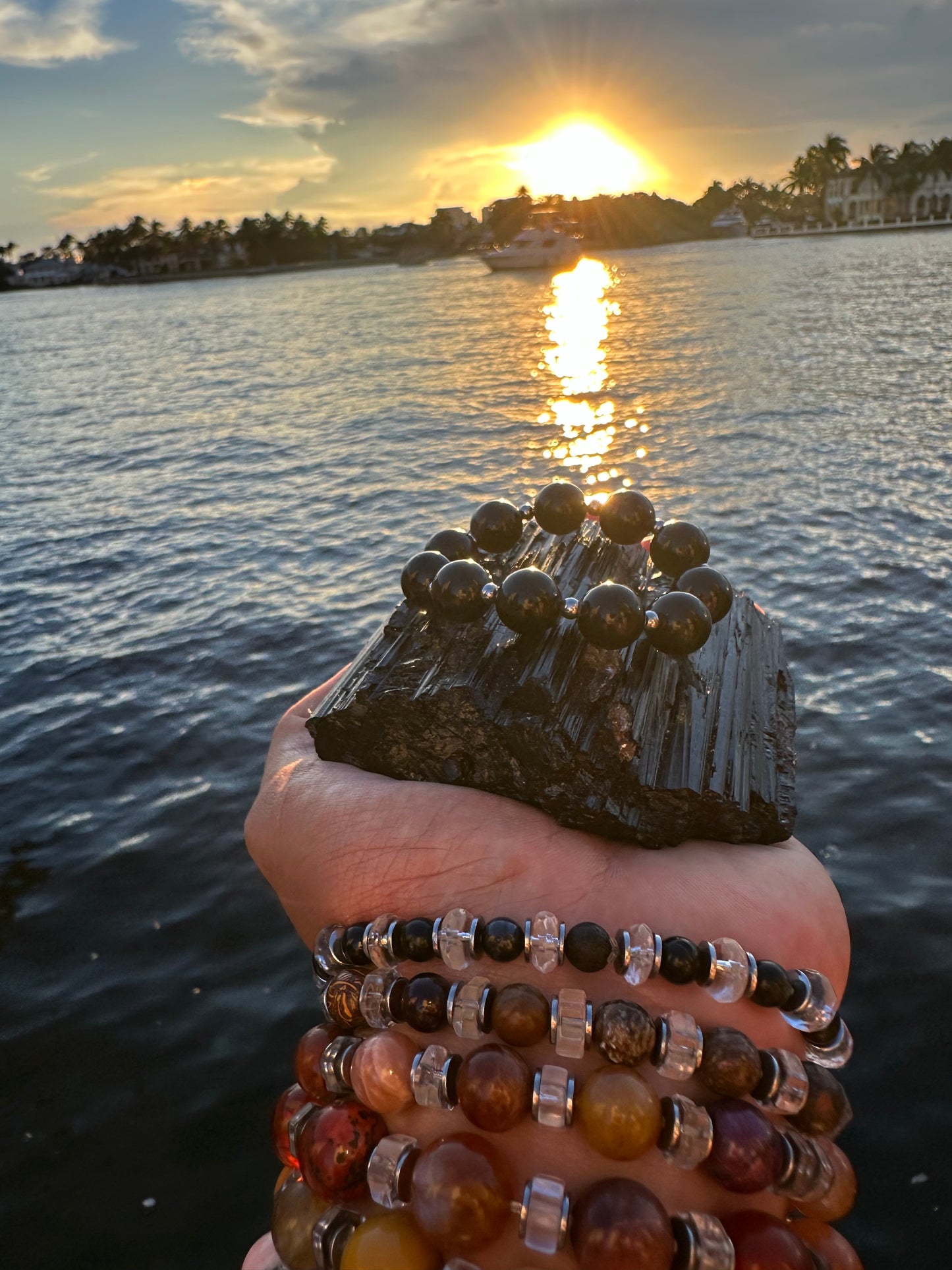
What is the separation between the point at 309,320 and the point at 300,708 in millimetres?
55168

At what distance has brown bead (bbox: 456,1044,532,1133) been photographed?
2643mm

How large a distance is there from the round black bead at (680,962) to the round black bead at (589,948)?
0.19 m

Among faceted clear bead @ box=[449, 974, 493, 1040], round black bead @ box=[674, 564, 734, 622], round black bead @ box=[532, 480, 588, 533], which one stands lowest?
faceted clear bead @ box=[449, 974, 493, 1040]

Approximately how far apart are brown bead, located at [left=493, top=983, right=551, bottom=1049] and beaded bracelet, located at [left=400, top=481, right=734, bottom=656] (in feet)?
4.66

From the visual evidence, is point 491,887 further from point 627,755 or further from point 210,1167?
point 210,1167

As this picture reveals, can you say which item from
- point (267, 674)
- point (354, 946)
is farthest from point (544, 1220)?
point (267, 674)

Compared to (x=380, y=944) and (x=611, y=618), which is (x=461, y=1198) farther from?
(x=611, y=618)

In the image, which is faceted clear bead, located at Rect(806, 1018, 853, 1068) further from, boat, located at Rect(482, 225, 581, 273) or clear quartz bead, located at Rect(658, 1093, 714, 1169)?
boat, located at Rect(482, 225, 581, 273)

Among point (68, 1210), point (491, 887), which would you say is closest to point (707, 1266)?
point (491, 887)

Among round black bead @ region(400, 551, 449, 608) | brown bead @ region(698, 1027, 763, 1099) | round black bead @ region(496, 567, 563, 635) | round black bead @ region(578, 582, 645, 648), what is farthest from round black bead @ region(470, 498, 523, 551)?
brown bead @ region(698, 1027, 763, 1099)

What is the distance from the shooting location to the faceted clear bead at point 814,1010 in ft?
9.60

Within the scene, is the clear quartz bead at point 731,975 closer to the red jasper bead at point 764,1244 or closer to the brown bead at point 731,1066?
the brown bead at point 731,1066

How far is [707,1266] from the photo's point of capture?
2373mm

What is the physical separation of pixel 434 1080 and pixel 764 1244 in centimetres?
103
